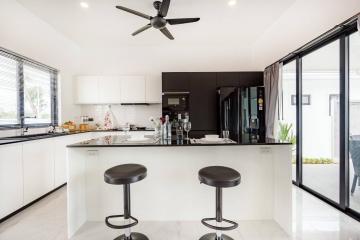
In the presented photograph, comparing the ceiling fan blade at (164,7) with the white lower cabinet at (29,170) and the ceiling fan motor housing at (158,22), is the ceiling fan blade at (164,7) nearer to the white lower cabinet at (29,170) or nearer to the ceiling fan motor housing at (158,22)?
the ceiling fan motor housing at (158,22)

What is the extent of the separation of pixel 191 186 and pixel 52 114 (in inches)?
127

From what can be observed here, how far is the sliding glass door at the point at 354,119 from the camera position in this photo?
241cm

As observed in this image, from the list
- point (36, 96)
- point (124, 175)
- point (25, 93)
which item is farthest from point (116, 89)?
point (124, 175)

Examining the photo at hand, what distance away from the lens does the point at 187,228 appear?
2.06 meters

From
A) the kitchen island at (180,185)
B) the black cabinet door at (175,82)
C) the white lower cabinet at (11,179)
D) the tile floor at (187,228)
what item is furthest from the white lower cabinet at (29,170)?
the black cabinet door at (175,82)

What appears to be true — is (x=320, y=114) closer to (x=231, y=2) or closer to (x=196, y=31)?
(x=196, y=31)

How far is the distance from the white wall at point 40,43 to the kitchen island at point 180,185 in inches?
84.3

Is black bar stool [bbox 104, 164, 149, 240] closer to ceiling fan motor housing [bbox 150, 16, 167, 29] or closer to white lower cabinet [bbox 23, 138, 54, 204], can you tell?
white lower cabinet [bbox 23, 138, 54, 204]

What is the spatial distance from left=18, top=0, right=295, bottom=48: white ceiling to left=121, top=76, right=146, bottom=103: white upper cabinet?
81cm

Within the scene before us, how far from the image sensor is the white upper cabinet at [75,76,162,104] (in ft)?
14.6

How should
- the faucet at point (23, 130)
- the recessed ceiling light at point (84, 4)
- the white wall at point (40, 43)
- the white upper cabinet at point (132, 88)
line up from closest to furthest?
1. the white wall at point (40, 43)
2. the recessed ceiling light at point (84, 4)
3. the faucet at point (23, 130)
4. the white upper cabinet at point (132, 88)

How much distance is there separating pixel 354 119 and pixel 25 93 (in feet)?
15.6

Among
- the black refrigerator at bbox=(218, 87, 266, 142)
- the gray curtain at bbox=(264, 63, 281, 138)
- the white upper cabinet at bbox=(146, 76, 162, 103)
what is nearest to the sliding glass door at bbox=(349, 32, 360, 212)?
the gray curtain at bbox=(264, 63, 281, 138)

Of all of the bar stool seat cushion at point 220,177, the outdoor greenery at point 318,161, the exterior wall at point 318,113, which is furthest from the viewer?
the exterior wall at point 318,113
